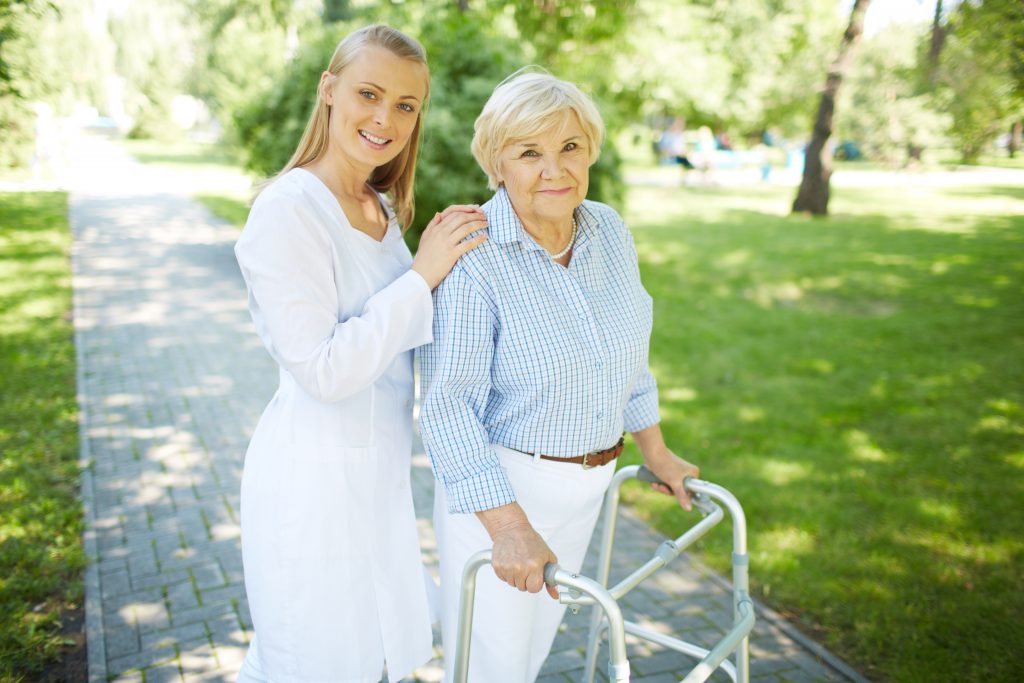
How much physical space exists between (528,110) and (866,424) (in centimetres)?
504

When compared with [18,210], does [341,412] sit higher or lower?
higher

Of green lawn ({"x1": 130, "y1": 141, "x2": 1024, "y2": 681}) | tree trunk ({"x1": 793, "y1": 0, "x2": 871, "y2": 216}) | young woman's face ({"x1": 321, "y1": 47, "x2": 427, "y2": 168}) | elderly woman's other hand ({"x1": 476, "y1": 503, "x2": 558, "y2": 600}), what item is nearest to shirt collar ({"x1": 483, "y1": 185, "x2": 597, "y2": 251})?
young woman's face ({"x1": 321, "y1": 47, "x2": 427, "y2": 168})

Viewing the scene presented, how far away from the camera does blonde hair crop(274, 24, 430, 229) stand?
2.12 metres

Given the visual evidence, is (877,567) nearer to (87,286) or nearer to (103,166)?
(87,286)

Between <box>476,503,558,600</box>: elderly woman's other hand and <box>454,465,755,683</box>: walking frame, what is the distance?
0.09 ft

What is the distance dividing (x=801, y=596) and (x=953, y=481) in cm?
190

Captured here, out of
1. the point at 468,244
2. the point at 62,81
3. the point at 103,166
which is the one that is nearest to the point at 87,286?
the point at 62,81

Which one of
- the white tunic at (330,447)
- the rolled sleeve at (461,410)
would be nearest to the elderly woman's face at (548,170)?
the rolled sleeve at (461,410)

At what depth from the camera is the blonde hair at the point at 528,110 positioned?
2006 mm

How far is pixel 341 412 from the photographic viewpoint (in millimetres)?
2117

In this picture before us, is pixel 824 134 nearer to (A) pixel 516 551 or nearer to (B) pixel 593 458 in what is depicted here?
(B) pixel 593 458

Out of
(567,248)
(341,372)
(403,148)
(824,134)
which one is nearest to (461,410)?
(341,372)

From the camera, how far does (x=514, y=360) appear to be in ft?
6.61

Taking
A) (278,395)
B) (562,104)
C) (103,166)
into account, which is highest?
(562,104)
